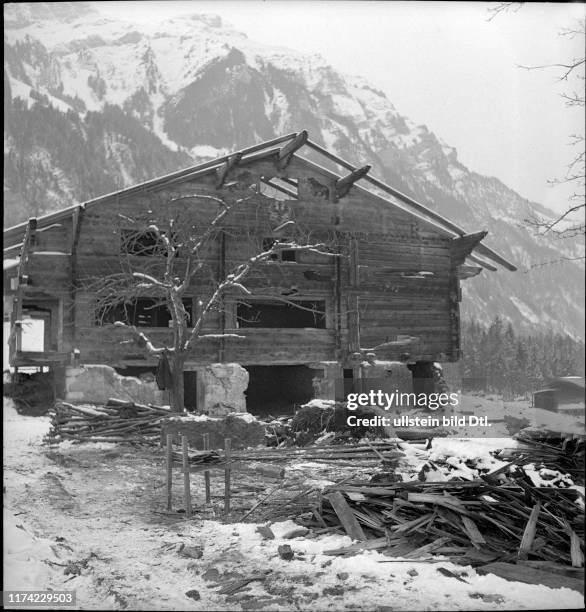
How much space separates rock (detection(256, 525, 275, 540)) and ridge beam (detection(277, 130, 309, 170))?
1327cm

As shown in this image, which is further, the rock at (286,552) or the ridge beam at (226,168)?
the ridge beam at (226,168)

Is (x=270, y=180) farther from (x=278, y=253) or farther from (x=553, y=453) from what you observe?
(x=553, y=453)

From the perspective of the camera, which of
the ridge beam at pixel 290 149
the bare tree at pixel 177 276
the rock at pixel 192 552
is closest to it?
the rock at pixel 192 552

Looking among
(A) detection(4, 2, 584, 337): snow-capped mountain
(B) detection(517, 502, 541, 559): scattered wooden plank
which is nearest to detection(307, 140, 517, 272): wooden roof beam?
(A) detection(4, 2, 584, 337): snow-capped mountain

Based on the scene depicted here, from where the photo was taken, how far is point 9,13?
23.8 feet

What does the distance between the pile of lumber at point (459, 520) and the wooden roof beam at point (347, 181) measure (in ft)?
43.6

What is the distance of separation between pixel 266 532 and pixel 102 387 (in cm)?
1153

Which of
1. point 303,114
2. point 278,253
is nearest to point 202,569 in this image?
point 278,253

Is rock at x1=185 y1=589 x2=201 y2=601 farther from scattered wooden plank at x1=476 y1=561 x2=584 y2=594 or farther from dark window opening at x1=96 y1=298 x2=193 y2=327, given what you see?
dark window opening at x1=96 y1=298 x2=193 y2=327

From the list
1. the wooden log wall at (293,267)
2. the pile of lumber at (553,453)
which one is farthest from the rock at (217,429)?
the pile of lumber at (553,453)

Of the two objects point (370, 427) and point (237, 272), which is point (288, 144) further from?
point (370, 427)

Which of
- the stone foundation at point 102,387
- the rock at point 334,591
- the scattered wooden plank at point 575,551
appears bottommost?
the rock at point 334,591

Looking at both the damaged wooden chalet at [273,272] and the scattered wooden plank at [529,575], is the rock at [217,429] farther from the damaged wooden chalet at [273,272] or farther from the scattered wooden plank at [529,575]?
the scattered wooden plank at [529,575]

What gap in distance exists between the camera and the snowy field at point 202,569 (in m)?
6.25
